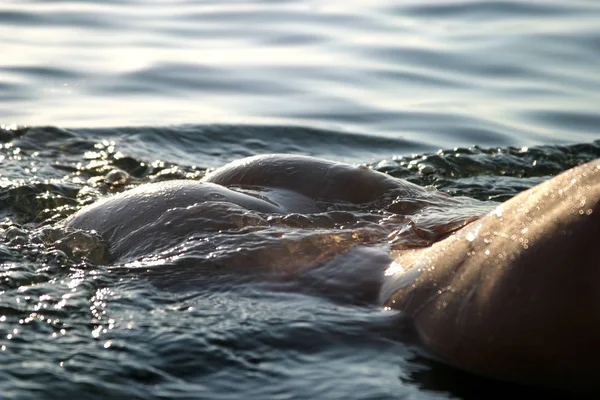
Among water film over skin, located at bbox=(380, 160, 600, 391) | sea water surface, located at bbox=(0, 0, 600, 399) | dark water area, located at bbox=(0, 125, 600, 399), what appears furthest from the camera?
sea water surface, located at bbox=(0, 0, 600, 399)

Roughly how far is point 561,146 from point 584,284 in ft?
13.9

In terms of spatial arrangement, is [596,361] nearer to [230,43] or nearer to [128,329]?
[128,329]

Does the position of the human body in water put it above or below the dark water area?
above

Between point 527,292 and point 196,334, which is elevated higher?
point 527,292

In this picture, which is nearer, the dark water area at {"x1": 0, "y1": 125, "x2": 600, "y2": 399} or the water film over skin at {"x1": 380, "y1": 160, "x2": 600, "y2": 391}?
the water film over skin at {"x1": 380, "y1": 160, "x2": 600, "y2": 391}

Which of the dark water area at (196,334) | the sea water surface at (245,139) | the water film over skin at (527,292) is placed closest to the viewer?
the water film over skin at (527,292)

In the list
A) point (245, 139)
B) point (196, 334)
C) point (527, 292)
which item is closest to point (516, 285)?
point (527, 292)

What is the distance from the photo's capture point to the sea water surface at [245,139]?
112 inches

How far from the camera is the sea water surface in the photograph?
2.85 m

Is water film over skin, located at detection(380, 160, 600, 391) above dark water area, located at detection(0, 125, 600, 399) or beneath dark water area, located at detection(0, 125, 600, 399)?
above

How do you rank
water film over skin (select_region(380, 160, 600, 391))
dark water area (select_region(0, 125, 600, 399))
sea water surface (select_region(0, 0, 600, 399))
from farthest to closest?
sea water surface (select_region(0, 0, 600, 399))
dark water area (select_region(0, 125, 600, 399))
water film over skin (select_region(380, 160, 600, 391))

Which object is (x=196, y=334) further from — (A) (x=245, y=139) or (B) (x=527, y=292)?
(A) (x=245, y=139)

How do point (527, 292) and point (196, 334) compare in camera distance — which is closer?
point (527, 292)

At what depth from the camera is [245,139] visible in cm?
695
